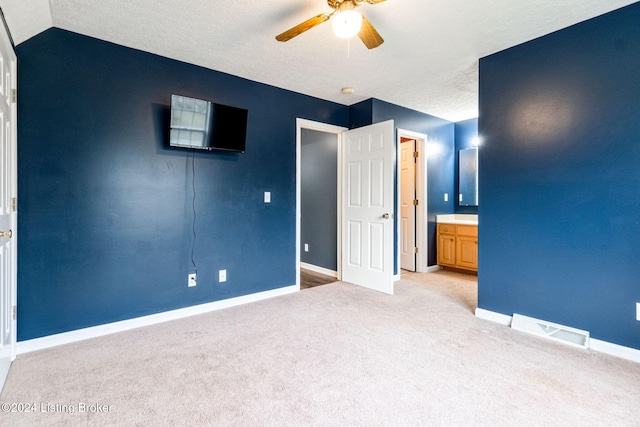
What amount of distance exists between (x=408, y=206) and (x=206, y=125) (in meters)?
3.34

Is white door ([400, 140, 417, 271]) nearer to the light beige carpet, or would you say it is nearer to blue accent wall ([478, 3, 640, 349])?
blue accent wall ([478, 3, 640, 349])

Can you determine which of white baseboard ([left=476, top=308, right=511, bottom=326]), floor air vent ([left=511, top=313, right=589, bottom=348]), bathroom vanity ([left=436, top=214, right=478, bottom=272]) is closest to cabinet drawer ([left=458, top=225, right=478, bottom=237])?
bathroom vanity ([left=436, top=214, right=478, bottom=272])

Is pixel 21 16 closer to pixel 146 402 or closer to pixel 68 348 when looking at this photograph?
pixel 68 348

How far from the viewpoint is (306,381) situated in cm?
188

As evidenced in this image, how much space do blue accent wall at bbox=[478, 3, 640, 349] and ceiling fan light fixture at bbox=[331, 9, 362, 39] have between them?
179 cm

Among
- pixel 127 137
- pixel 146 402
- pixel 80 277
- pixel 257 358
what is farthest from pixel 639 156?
pixel 80 277

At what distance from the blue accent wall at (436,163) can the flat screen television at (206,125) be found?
2539 millimetres

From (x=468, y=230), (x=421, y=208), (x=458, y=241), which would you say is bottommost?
(x=458, y=241)

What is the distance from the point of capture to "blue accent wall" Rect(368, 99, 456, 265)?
462cm

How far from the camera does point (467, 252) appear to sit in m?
4.50

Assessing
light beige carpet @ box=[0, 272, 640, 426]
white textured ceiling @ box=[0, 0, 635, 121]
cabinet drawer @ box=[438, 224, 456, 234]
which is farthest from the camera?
cabinet drawer @ box=[438, 224, 456, 234]

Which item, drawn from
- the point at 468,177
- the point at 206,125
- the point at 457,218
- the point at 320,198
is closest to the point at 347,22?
the point at 206,125

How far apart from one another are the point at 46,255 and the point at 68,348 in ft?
2.40

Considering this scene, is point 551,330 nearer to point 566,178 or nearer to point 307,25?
point 566,178
